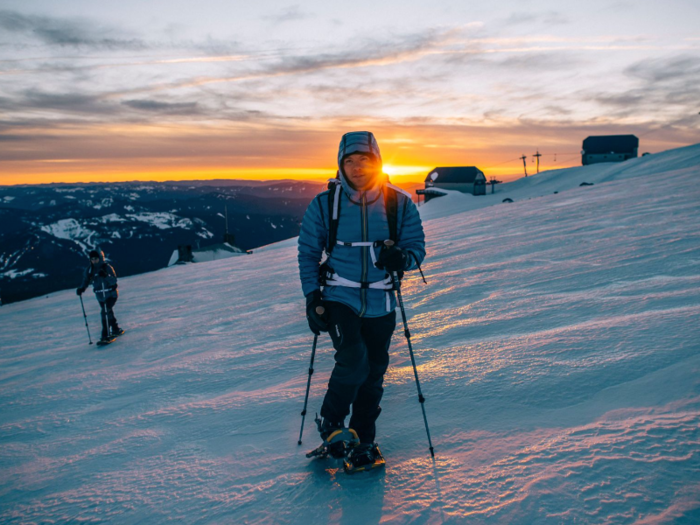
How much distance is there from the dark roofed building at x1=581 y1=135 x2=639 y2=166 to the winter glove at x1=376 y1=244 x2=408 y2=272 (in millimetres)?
86574

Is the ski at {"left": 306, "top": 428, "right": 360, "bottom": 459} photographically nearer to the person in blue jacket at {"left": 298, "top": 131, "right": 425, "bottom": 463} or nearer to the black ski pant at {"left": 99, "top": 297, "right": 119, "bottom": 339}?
the person in blue jacket at {"left": 298, "top": 131, "right": 425, "bottom": 463}

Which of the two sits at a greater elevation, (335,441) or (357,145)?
(357,145)

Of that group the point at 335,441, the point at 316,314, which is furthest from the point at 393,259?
the point at 335,441

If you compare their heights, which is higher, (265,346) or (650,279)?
(650,279)

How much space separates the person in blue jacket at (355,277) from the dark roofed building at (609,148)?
86478 mm

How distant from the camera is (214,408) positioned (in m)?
4.05

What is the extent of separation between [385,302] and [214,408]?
2258 millimetres

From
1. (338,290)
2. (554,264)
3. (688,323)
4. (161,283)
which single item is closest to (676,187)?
(554,264)

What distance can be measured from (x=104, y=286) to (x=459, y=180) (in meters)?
74.0

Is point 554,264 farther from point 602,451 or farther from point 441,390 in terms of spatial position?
point 602,451

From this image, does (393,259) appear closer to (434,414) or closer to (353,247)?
(353,247)

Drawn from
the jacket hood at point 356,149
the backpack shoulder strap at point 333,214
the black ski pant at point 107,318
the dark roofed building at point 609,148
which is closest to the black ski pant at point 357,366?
the backpack shoulder strap at point 333,214

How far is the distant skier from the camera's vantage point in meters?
8.59

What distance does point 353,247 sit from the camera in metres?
2.90
